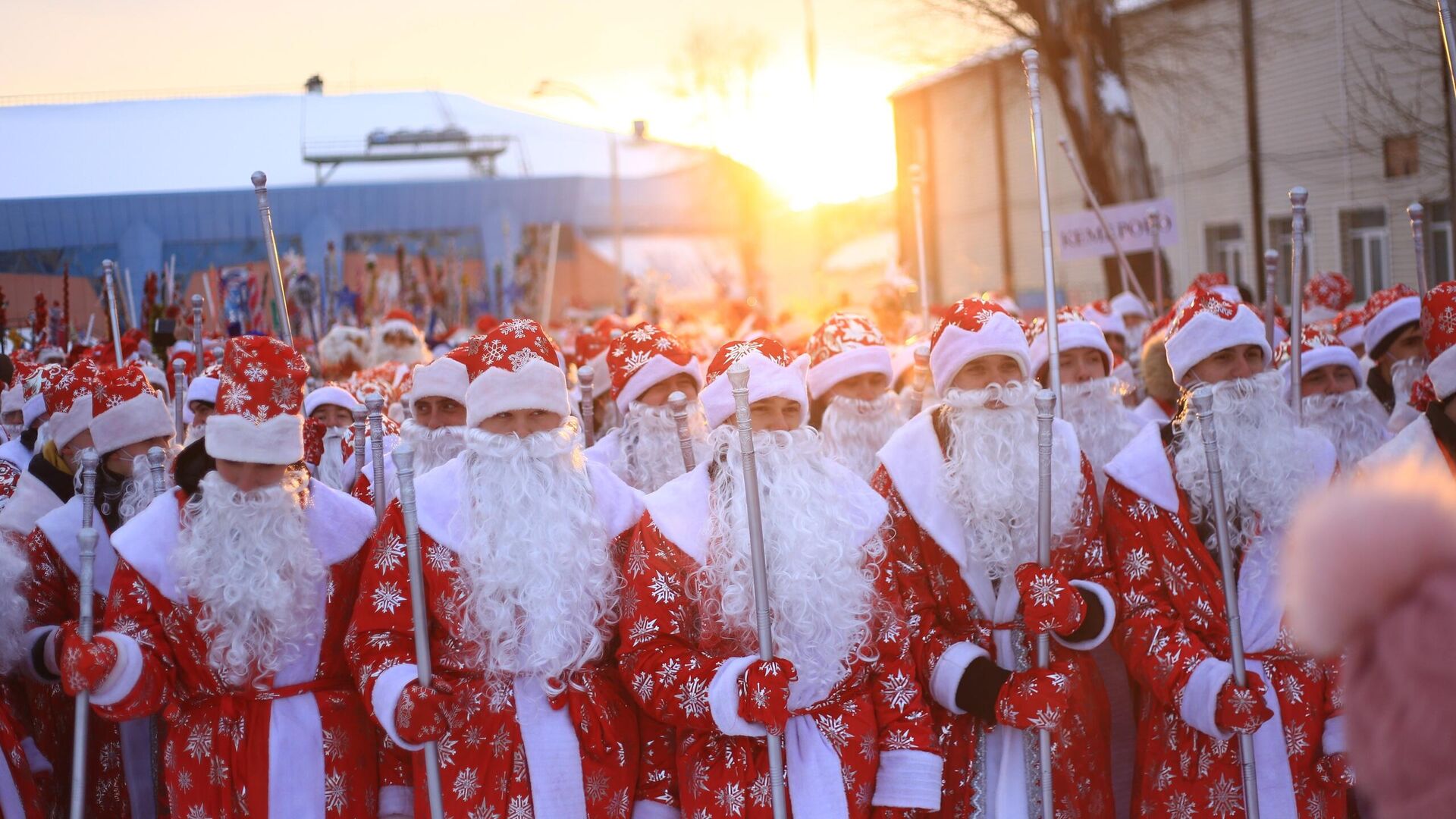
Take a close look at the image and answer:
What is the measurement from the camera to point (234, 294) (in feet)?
32.7

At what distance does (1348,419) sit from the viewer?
224 inches

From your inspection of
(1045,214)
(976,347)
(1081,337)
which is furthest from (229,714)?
(1081,337)

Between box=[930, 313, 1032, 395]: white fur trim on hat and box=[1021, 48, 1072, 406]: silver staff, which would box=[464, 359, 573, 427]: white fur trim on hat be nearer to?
box=[930, 313, 1032, 395]: white fur trim on hat

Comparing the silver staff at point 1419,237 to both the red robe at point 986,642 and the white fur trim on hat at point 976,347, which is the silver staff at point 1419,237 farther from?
the red robe at point 986,642

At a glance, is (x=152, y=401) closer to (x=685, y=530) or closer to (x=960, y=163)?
(x=685, y=530)

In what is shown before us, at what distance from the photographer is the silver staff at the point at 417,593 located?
11.1ft

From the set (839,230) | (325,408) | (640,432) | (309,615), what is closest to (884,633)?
(309,615)

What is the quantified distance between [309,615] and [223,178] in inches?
566

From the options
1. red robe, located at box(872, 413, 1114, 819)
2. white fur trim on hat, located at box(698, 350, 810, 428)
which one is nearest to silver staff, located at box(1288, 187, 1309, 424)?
red robe, located at box(872, 413, 1114, 819)

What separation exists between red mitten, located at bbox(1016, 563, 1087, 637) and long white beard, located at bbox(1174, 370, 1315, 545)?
677mm

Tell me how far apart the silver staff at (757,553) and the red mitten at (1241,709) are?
3.99ft

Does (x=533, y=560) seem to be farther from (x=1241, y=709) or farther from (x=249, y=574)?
(x=1241, y=709)

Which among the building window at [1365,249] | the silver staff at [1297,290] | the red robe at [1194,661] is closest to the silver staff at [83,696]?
the red robe at [1194,661]

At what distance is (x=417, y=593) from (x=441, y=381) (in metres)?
2.10
